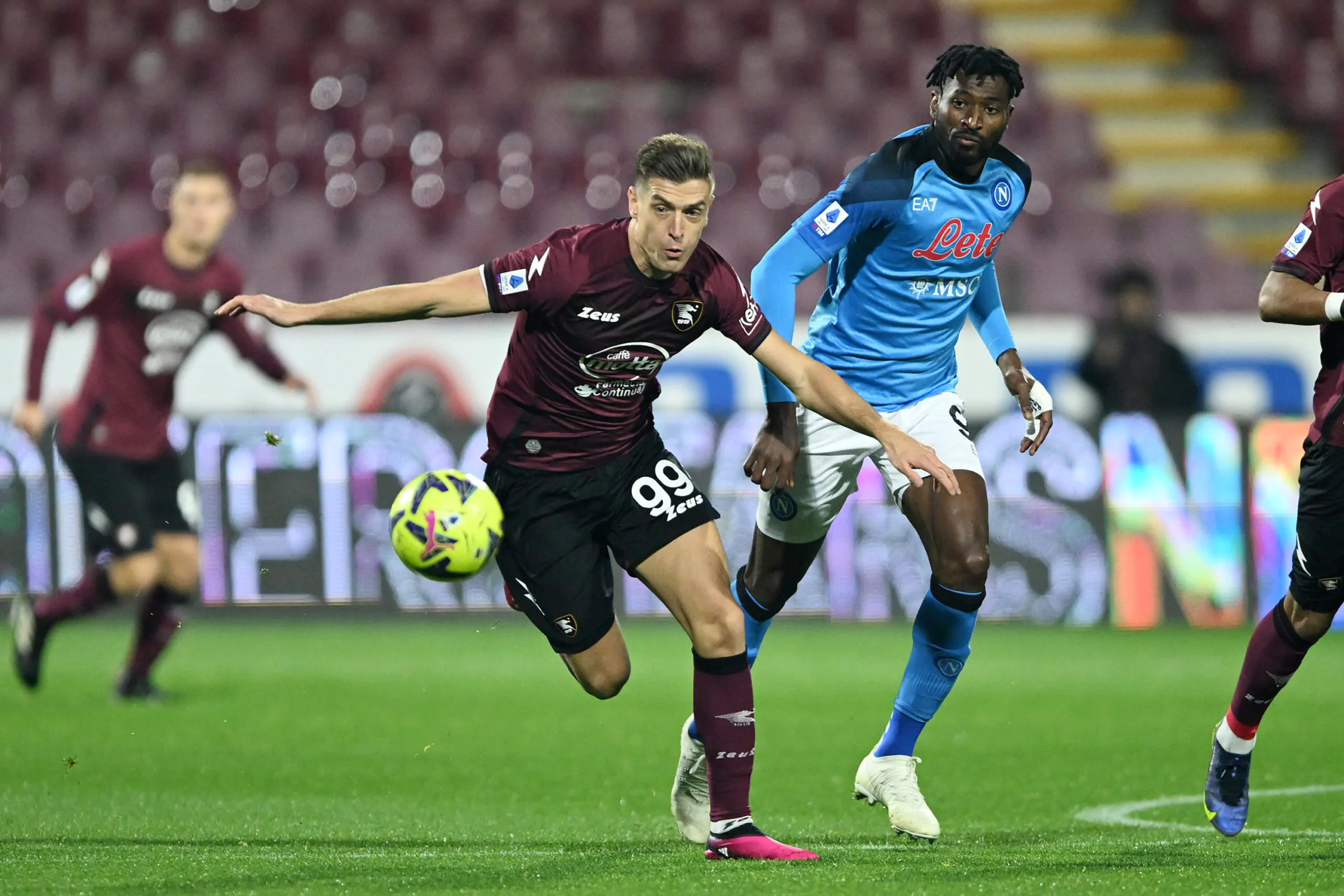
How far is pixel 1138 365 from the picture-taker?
1139cm

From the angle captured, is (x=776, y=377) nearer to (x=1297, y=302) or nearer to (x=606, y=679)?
(x=606, y=679)

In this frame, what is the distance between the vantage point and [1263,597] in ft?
33.8

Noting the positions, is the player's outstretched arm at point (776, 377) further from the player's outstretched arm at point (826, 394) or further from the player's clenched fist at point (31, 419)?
the player's clenched fist at point (31, 419)

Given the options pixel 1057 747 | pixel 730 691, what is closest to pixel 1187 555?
pixel 1057 747

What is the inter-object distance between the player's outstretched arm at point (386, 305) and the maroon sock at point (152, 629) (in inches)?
164

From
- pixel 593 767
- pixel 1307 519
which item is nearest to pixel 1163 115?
pixel 593 767

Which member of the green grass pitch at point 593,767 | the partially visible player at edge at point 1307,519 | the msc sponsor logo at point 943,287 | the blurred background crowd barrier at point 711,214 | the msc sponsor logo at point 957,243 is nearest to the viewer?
the green grass pitch at point 593,767

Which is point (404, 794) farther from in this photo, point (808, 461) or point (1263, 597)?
point (1263, 597)

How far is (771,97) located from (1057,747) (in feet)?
27.7

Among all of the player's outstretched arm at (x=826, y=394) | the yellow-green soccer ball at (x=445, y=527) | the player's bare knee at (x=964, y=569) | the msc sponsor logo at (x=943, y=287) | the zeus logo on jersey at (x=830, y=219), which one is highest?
the zeus logo on jersey at (x=830, y=219)

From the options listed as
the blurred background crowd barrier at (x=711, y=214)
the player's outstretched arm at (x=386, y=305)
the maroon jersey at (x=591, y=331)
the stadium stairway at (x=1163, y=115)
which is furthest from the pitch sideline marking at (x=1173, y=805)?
the stadium stairway at (x=1163, y=115)

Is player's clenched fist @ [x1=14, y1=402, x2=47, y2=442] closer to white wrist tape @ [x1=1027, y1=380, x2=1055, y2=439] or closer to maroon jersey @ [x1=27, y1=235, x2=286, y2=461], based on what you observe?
maroon jersey @ [x1=27, y1=235, x2=286, y2=461]

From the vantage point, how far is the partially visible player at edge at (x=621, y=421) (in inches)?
184

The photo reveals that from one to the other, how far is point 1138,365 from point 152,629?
630 centimetres
